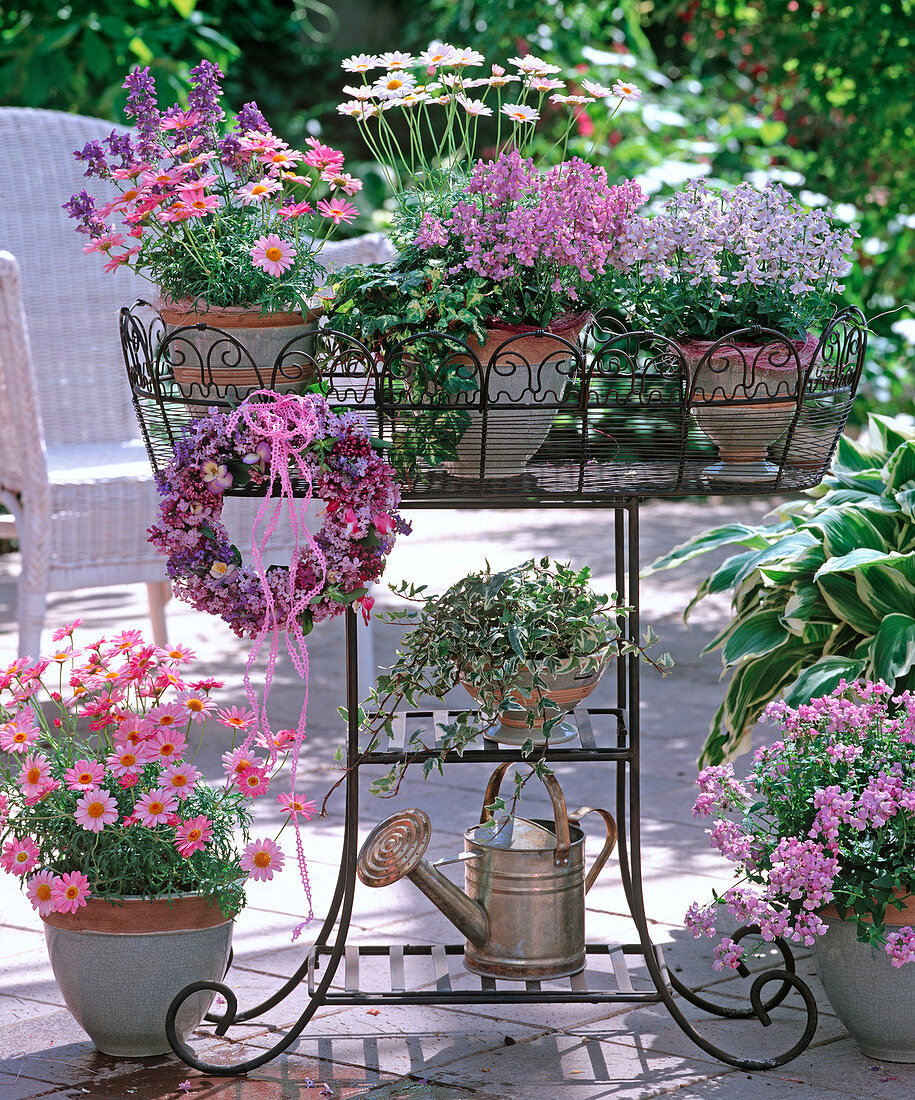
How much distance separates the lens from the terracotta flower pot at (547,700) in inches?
74.4

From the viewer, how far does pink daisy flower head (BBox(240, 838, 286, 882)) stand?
1.92 metres

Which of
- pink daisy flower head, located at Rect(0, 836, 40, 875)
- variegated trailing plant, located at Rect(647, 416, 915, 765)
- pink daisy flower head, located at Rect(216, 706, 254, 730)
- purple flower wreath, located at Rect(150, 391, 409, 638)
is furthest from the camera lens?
variegated trailing plant, located at Rect(647, 416, 915, 765)

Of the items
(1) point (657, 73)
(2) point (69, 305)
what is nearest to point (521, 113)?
(2) point (69, 305)

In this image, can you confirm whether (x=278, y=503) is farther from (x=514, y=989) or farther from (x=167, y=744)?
(x=514, y=989)

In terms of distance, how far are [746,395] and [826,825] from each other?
57 cm

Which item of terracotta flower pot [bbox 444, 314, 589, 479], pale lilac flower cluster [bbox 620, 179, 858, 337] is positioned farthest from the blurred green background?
terracotta flower pot [bbox 444, 314, 589, 479]

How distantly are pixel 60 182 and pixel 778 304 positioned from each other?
2719mm

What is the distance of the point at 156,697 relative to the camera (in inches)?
81.7

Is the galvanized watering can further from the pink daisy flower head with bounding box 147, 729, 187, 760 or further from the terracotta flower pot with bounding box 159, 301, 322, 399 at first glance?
the terracotta flower pot with bounding box 159, 301, 322, 399

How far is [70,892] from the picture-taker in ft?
6.07

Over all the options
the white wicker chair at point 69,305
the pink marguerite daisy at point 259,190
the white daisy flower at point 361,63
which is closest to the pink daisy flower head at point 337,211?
the pink marguerite daisy at point 259,190

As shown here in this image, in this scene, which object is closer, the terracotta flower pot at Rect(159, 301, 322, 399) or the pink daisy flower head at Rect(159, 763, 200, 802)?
the terracotta flower pot at Rect(159, 301, 322, 399)

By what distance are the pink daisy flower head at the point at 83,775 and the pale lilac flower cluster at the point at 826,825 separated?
825 mm

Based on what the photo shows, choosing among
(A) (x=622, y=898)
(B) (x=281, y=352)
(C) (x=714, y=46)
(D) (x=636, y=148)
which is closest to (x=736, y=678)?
(A) (x=622, y=898)
